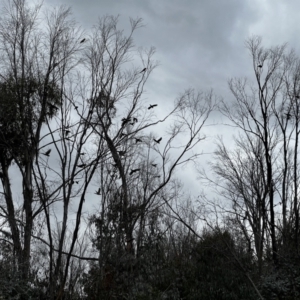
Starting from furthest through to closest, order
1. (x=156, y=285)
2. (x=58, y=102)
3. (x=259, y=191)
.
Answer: (x=259, y=191) < (x=156, y=285) < (x=58, y=102)

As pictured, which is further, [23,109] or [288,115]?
[288,115]

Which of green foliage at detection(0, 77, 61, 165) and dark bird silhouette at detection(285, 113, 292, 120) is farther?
dark bird silhouette at detection(285, 113, 292, 120)

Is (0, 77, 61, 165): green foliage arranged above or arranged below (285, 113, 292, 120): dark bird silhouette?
below

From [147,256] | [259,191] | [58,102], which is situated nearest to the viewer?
[58,102]

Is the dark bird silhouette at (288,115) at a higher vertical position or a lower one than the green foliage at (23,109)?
higher

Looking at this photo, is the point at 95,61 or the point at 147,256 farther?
the point at 147,256

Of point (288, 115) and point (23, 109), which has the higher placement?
point (288, 115)

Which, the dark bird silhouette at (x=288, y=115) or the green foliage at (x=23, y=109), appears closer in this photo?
the green foliage at (x=23, y=109)

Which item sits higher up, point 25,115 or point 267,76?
point 267,76

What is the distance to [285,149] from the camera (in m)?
13.1

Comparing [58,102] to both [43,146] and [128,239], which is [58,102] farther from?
[128,239]

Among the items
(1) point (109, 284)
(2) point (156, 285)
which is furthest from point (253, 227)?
(1) point (109, 284)

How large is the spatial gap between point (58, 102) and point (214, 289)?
6109mm

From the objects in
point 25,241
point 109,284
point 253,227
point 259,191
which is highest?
point 259,191
